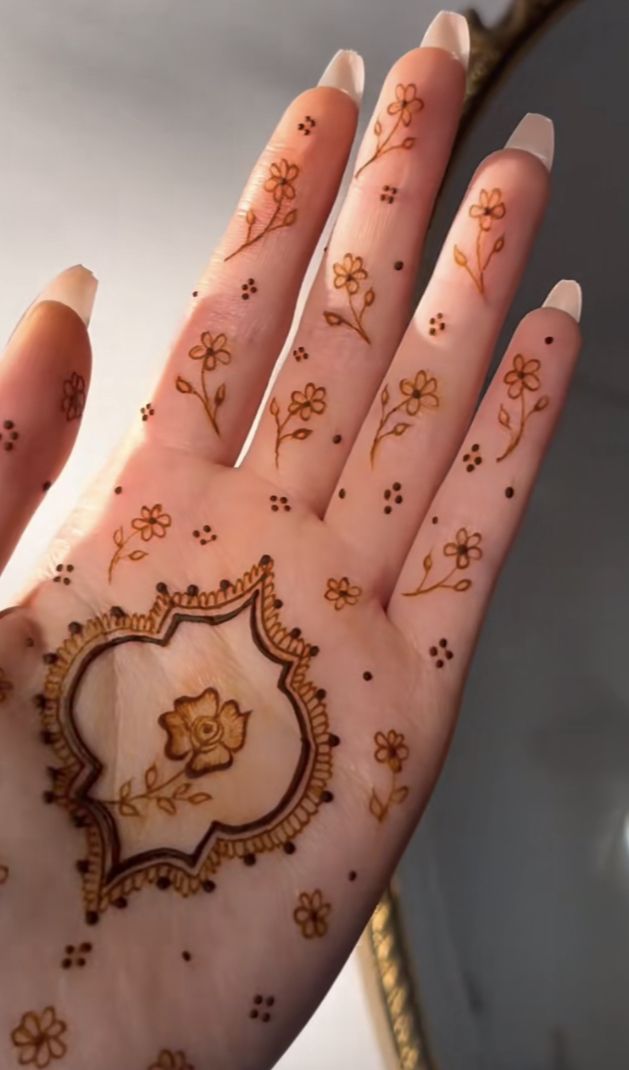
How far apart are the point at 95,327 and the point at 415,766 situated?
31cm

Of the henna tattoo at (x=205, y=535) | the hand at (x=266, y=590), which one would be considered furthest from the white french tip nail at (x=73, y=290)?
Result: the henna tattoo at (x=205, y=535)

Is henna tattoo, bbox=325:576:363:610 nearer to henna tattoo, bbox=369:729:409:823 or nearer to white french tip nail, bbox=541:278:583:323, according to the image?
henna tattoo, bbox=369:729:409:823

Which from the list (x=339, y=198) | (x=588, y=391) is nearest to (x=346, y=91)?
(x=339, y=198)

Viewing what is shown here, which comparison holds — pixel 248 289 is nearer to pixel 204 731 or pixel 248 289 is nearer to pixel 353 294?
pixel 353 294

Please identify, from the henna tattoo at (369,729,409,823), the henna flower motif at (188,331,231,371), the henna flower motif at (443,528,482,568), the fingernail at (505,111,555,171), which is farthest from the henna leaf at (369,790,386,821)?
the fingernail at (505,111,555,171)

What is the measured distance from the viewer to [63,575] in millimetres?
439

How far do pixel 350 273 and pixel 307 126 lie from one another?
0.07 metres

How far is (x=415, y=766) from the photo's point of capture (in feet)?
1.46

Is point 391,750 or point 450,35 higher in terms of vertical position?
point 450,35

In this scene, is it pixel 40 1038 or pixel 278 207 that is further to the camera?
pixel 278 207

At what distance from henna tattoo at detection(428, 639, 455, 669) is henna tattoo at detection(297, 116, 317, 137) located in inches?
9.8

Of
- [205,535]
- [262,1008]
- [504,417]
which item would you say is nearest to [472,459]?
[504,417]

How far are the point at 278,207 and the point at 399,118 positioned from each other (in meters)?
0.07

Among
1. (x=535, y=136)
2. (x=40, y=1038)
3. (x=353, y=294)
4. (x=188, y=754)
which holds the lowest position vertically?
(x=40, y=1038)
